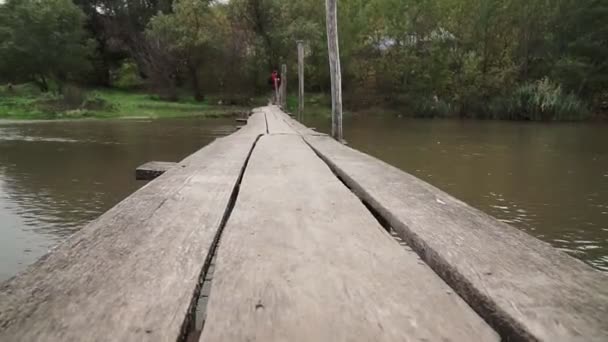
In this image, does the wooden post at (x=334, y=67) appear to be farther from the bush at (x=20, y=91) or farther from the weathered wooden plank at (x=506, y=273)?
the bush at (x=20, y=91)

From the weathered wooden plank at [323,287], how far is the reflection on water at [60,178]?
92.8 inches

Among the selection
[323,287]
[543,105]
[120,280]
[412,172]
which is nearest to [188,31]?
[543,105]

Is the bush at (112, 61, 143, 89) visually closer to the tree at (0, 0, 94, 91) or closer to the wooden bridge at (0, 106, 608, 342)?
the tree at (0, 0, 94, 91)

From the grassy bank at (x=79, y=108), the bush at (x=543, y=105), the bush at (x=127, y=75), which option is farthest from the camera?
the bush at (x=127, y=75)

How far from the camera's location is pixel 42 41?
993 inches

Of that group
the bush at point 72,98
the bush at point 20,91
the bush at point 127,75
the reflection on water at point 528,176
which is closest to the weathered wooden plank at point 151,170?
the reflection on water at point 528,176

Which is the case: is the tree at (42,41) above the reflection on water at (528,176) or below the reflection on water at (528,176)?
above

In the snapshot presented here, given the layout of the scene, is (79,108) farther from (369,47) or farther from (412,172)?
(412,172)

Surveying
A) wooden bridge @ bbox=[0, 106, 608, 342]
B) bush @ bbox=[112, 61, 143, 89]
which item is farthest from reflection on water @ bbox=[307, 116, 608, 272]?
bush @ bbox=[112, 61, 143, 89]

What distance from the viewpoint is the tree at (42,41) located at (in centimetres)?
2494

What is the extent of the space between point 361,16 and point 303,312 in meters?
26.5

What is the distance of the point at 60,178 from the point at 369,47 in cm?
2272

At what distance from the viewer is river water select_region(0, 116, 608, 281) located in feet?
12.9

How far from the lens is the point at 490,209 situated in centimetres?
468
